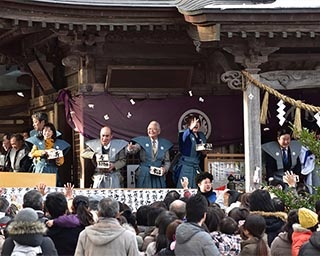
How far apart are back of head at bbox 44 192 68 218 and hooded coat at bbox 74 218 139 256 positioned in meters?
0.68

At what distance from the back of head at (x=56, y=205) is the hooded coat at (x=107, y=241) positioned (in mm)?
680

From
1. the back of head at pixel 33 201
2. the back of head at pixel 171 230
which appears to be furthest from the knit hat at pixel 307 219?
the back of head at pixel 33 201

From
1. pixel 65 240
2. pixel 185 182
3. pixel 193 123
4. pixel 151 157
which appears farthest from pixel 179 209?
pixel 193 123

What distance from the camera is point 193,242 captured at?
5.90 metres

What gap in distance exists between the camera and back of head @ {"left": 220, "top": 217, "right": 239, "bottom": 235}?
21.7ft

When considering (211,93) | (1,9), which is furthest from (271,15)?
(1,9)

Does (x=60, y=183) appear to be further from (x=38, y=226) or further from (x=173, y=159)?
(x=38, y=226)

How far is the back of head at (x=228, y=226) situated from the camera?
260 inches

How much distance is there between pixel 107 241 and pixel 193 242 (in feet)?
2.31

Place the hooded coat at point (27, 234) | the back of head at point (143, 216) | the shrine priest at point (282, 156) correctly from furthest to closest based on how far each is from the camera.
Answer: the shrine priest at point (282, 156)
the back of head at point (143, 216)
the hooded coat at point (27, 234)

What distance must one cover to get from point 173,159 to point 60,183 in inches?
79.3

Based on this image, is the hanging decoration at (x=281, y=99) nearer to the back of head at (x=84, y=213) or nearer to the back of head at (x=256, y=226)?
the back of head at (x=84, y=213)

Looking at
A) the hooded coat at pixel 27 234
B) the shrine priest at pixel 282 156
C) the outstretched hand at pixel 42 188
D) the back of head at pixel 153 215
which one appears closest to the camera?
the hooded coat at pixel 27 234

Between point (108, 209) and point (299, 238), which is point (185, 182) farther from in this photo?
point (108, 209)
